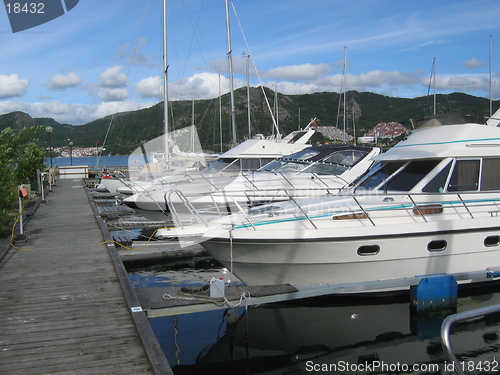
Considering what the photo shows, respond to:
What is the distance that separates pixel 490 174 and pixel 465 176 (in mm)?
525

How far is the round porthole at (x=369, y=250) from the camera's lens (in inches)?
303

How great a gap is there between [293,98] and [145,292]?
123017 millimetres

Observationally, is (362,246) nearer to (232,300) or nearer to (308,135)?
(232,300)

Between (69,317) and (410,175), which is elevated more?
(410,175)

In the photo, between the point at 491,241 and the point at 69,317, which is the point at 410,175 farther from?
the point at 69,317

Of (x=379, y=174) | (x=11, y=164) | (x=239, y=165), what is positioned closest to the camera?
(x=379, y=174)

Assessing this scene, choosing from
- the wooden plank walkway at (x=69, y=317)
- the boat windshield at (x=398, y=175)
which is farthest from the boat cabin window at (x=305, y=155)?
the wooden plank walkway at (x=69, y=317)

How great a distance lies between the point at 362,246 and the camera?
767 cm

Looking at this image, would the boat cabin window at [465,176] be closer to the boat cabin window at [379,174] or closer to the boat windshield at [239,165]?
the boat cabin window at [379,174]

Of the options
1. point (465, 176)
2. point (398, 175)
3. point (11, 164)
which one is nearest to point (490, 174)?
point (465, 176)

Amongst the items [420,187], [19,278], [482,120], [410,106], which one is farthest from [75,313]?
[410,106]

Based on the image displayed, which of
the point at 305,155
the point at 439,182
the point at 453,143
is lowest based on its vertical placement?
the point at 439,182

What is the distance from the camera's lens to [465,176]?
865cm

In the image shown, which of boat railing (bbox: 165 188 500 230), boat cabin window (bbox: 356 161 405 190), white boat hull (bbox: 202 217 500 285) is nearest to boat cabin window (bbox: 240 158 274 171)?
boat cabin window (bbox: 356 161 405 190)
